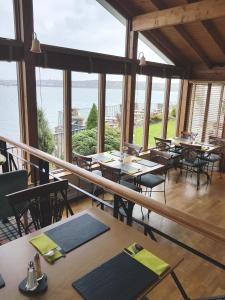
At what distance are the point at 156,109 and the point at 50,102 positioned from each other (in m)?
3.04

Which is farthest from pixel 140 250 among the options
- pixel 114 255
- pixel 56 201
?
pixel 56 201

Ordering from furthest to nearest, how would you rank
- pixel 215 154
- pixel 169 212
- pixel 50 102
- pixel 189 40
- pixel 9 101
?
pixel 215 154 < pixel 189 40 < pixel 50 102 < pixel 9 101 < pixel 169 212

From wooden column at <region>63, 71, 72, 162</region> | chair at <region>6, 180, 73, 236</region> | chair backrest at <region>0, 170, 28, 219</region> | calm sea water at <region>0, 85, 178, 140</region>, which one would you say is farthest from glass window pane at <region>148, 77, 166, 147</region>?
chair at <region>6, 180, 73, 236</region>

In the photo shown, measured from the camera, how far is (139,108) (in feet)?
19.0

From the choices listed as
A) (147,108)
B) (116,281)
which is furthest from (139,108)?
(116,281)

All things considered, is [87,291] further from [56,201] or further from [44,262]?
[56,201]

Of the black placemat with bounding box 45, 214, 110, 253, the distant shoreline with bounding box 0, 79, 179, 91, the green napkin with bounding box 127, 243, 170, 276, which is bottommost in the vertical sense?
the green napkin with bounding box 127, 243, 170, 276

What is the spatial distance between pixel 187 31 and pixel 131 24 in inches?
48.1

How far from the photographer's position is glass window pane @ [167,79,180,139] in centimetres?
658

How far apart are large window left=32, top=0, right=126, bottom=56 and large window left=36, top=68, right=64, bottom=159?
0.51 m

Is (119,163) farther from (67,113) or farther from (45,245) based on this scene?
(45,245)

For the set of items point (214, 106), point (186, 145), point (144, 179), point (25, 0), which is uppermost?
point (25, 0)

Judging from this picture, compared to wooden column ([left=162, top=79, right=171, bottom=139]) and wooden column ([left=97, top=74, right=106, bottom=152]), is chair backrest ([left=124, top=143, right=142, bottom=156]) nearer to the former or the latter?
wooden column ([left=97, top=74, right=106, bottom=152])

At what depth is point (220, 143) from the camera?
6156 millimetres
